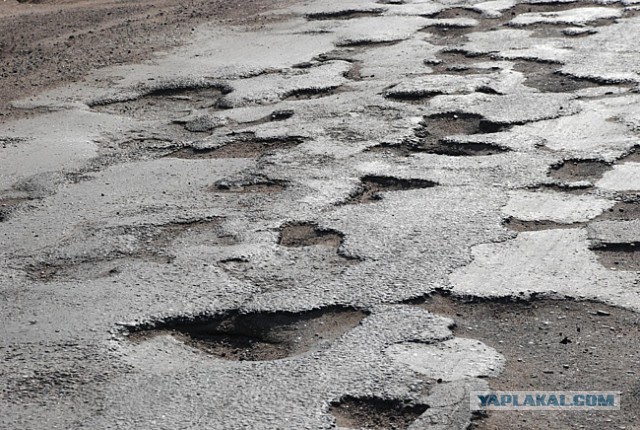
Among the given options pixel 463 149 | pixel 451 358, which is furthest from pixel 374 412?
pixel 463 149

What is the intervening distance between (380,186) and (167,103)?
6.28 ft

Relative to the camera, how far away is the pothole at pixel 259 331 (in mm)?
3203

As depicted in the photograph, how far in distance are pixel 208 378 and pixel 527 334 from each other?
0.95 metres

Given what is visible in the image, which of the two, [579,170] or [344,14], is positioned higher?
[344,14]

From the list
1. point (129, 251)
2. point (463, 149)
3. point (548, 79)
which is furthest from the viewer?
point (548, 79)

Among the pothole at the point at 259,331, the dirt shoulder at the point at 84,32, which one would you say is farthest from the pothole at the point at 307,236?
the dirt shoulder at the point at 84,32

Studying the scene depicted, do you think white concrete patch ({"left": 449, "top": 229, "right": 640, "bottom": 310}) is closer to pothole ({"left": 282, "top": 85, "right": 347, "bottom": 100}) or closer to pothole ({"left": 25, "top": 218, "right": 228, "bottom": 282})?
pothole ({"left": 25, "top": 218, "right": 228, "bottom": 282})

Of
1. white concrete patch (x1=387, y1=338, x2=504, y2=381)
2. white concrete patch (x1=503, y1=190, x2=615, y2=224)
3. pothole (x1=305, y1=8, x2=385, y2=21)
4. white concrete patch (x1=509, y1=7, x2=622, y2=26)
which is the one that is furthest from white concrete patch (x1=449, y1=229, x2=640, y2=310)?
Answer: pothole (x1=305, y1=8, x2=385, y2=21)

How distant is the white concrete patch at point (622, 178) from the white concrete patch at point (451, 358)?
145 centimetres

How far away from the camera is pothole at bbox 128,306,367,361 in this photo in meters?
3.20

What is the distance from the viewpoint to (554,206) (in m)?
4.16

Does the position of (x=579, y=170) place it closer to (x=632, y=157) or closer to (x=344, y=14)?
(x=632, y=157)

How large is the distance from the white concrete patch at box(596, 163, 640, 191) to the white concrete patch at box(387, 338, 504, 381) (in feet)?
4.74

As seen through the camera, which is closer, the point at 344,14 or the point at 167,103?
the point at 167,103
